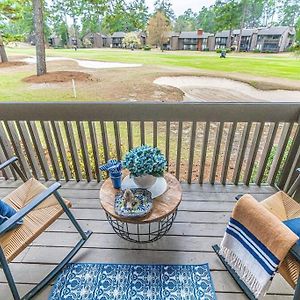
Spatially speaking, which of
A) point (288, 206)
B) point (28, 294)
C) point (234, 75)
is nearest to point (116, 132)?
point (234, 75)

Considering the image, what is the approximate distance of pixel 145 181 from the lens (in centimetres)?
160

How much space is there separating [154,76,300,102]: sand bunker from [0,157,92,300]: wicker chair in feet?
4.67

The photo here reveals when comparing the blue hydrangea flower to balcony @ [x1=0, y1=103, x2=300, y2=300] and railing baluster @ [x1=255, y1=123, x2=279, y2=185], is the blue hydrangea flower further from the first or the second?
railing baluster @ [x1=255, y1=123, x2=279, y2=185]

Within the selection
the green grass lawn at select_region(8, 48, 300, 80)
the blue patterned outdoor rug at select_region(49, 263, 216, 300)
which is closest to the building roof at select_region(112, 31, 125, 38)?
the green grass lawn at select_region(8, 48, 300, 80)

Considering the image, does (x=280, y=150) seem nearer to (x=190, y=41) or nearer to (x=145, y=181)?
(x=190, y=41)

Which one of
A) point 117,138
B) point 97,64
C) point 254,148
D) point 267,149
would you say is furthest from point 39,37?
point 267,149

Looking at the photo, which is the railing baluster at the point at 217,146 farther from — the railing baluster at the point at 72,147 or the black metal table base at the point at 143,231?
the railing baluster at the point at 72,147

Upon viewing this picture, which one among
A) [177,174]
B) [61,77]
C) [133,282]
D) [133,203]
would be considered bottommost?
[133,282]

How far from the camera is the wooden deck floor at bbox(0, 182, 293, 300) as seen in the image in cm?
151

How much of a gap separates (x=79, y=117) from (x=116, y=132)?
0.37m

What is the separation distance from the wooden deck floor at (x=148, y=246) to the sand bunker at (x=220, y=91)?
38.1 inches

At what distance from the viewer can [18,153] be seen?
2346 mm

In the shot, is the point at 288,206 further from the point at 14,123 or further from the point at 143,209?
the point at 14,123

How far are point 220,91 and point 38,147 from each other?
6.24ft
